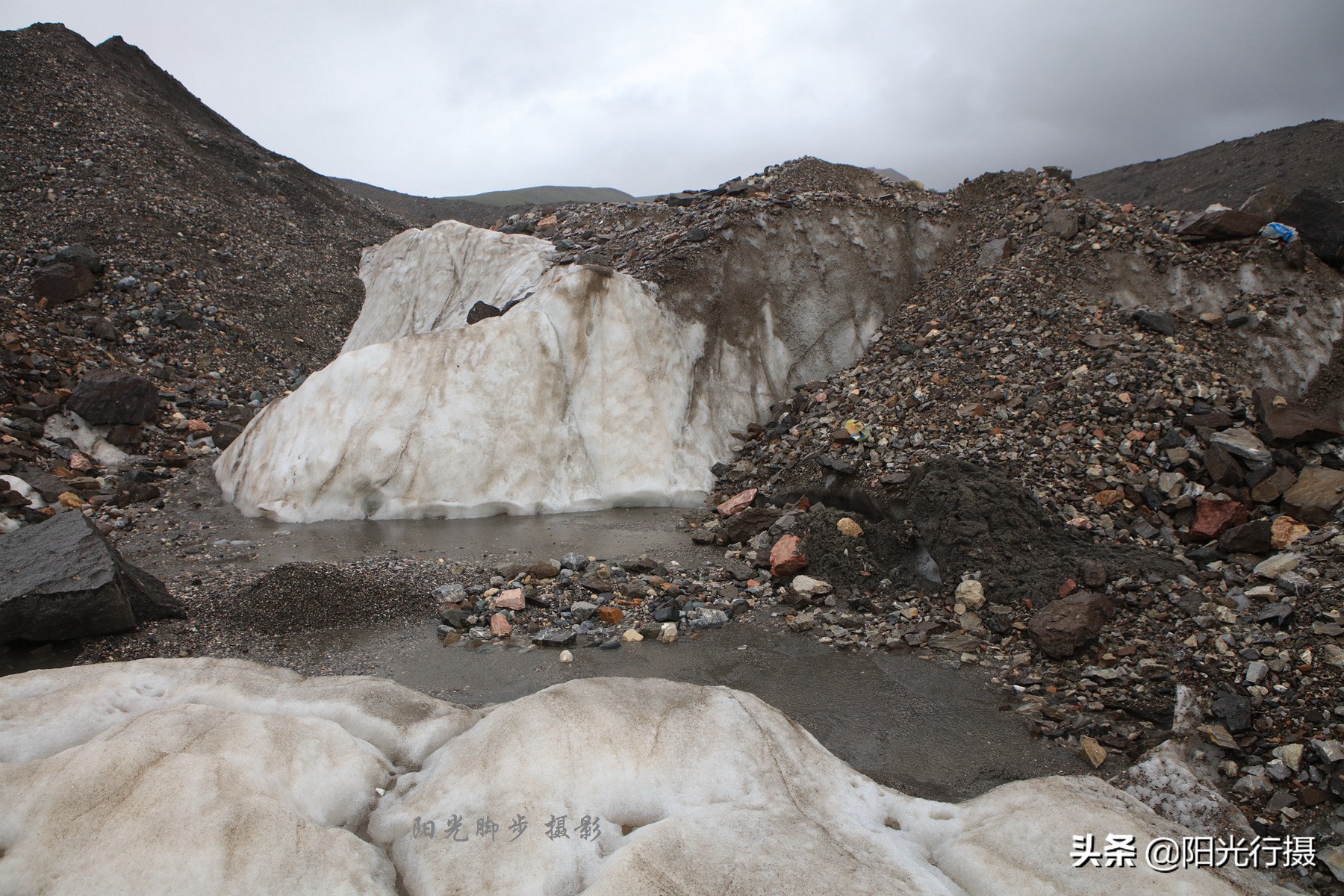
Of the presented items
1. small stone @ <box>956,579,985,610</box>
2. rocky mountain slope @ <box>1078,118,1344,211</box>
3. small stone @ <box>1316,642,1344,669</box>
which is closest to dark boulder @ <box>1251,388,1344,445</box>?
small stone @ <box>1316,642,1344,669</box>

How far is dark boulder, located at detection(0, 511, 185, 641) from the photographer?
17.3 feet

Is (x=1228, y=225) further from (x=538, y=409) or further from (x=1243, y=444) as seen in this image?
(x=538, y=409)

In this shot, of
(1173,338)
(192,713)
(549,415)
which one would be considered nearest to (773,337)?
(549,415)

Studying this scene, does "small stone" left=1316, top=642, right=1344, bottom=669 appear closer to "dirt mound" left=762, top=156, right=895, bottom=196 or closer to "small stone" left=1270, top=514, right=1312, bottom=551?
"small stone" left=1270, top=514, right=1312, bottom=551

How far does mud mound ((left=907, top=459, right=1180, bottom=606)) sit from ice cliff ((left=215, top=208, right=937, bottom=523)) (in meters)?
3.34

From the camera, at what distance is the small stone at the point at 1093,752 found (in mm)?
4371

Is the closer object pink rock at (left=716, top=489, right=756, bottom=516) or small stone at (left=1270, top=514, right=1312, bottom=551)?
small stone at (left=1270, top=514, right=1312, bottom=551)

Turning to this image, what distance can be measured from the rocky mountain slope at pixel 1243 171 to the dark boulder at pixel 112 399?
2805 centimetres

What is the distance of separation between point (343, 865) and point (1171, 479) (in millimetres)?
7164

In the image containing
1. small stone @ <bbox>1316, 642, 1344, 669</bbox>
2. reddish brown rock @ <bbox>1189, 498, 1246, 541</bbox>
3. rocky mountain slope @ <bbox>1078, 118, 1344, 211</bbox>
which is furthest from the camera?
rocky mountain slope @ <bbox>1078, 118, 1344, 211</bbox>

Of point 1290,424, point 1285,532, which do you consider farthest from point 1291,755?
point 1290,424

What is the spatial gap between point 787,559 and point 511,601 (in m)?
2.48

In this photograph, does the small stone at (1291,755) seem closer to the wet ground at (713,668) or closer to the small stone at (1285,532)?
the wet ground at (713,668)

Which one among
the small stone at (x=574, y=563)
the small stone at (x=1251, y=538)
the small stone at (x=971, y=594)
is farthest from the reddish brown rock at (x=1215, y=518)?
the small stone at (x=574, y=563)
